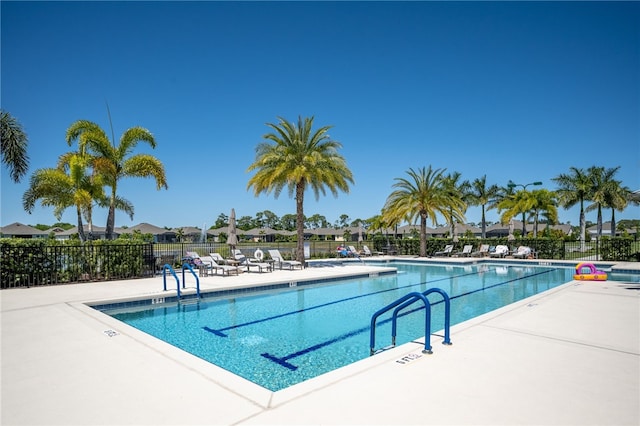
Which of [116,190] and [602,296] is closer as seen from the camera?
[602,296]

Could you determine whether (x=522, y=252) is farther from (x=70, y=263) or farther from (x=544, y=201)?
(x=70, y=263)

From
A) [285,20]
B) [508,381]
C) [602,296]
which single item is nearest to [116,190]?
[285,20]

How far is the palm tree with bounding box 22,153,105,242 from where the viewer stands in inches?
567

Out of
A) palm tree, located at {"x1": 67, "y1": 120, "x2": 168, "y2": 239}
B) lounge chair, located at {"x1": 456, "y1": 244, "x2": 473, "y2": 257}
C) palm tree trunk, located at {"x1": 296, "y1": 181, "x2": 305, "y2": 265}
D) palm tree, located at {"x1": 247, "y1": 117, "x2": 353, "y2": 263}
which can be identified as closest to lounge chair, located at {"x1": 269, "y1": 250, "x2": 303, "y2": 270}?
palm tree trunk, located at {"x1": 296, "y1": 181, "x2": 305, "y2": 265}

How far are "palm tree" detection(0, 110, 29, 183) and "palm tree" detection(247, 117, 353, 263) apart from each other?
28.6 feet

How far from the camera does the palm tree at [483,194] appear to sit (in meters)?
44.7

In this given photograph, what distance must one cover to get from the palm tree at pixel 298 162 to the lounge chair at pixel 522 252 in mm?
12796

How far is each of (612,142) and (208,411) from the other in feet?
107

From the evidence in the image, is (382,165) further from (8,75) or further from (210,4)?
(8,75)

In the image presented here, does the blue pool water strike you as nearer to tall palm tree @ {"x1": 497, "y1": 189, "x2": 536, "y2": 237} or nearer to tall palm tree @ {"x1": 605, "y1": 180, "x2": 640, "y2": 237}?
tall palm tree @ {"x1": 497, "y1": 189, "x2": 536, "y2": 237}

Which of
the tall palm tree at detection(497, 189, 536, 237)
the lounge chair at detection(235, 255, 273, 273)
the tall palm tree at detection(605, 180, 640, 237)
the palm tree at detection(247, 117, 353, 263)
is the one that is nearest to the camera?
the lounge chair at detection(235, 255, 273, 273)

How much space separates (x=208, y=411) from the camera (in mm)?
3109

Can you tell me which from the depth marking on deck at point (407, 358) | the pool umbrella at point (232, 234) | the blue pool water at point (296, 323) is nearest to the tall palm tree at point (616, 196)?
the blue pool water at point (296, 323)

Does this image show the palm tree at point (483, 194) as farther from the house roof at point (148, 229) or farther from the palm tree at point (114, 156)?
the house roof at point (148, 229)
